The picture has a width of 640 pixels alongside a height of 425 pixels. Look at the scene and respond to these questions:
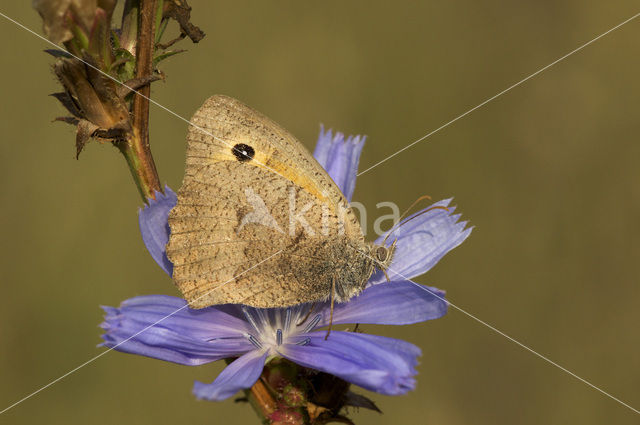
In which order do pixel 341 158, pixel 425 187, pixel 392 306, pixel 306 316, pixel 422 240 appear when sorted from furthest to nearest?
pixel 425 187 → pixel 341 158 → pixel 422 240 → pixel 306 316 → pixel 392 306

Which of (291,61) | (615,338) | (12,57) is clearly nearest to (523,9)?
(291,61)

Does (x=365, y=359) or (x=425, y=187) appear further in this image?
(x=425, y=187)

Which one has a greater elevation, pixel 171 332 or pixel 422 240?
pixel 422 240

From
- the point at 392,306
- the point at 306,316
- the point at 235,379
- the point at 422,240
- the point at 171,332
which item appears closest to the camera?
the point at 235,379

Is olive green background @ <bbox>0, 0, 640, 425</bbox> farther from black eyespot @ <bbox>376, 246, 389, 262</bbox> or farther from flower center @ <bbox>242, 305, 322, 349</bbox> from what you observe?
black eyespot @ <bbox>376, 246, 389, 262</bbox>

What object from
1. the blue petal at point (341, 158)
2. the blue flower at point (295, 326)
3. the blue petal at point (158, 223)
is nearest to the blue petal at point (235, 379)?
the blue flower at point (295, 326)

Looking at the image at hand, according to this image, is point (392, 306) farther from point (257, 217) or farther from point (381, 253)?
point (257, 217)

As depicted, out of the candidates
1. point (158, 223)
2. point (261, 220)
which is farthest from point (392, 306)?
point (158, 223)

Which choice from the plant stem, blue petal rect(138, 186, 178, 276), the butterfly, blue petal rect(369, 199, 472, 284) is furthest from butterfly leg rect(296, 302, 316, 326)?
the plant stem

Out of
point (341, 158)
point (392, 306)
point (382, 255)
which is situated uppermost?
point (341, 158)

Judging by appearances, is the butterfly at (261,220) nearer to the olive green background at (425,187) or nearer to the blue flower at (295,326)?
the blue flower at (295,326)
